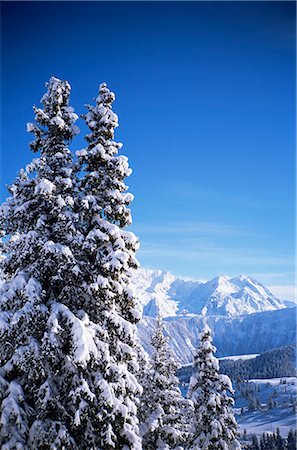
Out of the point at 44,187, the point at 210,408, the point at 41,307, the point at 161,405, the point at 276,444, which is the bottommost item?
the point at 276,444

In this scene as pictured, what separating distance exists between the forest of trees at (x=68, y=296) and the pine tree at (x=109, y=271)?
0.04m

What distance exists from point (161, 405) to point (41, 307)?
15.9m

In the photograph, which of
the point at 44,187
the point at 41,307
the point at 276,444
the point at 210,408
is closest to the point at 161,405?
the point at 210,408

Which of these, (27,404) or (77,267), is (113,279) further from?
(27,404)

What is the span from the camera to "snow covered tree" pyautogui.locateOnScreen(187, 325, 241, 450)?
2255 cm

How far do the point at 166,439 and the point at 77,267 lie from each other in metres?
16.8

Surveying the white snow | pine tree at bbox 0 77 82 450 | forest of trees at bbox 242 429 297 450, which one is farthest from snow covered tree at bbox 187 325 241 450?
forest of trees at bbox 242 429 297 450

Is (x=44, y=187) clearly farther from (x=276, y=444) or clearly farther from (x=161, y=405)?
(x=276, y=444)

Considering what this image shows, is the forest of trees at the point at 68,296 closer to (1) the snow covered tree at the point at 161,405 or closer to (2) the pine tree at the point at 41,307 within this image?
(2) the pine tree at the point at 41,307

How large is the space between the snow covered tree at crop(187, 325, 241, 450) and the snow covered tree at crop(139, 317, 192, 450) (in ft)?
3.28

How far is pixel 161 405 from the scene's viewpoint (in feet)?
81.1

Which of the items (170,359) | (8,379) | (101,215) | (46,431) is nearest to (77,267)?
(101,215)

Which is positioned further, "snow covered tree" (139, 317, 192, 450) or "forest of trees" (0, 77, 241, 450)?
"snow covered tree" (139, 317, 192, 450)

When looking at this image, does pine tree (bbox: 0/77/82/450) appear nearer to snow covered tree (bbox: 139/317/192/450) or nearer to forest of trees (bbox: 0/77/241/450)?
forest of trees (bbox: 0/77/241/450)
